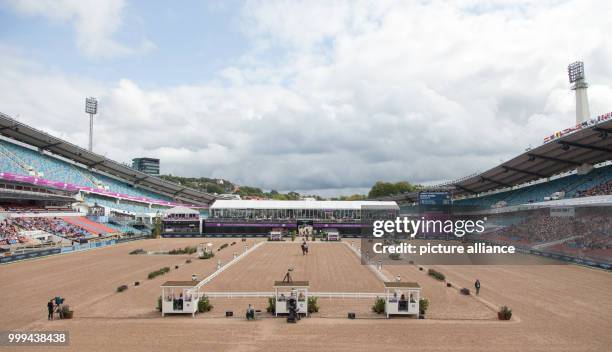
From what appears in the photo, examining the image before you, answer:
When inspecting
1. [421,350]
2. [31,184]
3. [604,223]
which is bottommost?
[421,350]

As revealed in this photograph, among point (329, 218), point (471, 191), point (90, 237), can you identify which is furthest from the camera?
point (471, 191)

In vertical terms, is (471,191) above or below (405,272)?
above

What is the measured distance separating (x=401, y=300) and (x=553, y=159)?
2143 inches

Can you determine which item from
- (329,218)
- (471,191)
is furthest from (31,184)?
(471,191)

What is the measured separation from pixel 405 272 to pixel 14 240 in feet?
155

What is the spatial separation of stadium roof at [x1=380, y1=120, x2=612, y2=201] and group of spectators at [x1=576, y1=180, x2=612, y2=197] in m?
4.63

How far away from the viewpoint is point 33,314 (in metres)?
23.2

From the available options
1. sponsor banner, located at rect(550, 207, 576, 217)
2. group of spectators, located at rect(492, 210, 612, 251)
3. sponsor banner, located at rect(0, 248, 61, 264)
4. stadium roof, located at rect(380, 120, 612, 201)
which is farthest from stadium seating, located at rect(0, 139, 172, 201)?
sponsor banner, located at rect(550, 207, 576, 217)

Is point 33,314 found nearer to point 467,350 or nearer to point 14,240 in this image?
point 467,350

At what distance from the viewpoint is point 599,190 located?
56.3 metres

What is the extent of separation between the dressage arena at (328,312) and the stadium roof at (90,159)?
5429cm

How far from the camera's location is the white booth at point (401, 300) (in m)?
22.6

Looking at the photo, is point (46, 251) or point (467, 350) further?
point (46, 251)

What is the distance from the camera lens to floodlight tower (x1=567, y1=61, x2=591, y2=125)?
80.8 metres
